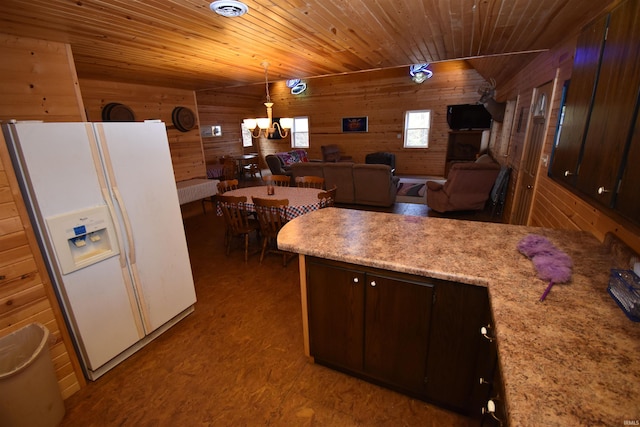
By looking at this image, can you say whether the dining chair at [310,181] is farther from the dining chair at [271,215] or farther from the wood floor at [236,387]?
the wood floor at [236,387]

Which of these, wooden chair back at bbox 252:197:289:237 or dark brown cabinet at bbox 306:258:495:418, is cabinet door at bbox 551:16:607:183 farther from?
wooden chair back at bbox 252:197:289:237

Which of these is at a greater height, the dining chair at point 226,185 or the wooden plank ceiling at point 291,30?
the wooden plank ceiling at point 291,30

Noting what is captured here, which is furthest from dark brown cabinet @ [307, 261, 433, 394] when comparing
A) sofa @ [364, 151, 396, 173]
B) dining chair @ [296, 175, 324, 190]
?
sofa @ [364, 151, 396, 173]

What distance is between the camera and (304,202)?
343 cm

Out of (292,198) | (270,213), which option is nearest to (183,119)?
(292,198)

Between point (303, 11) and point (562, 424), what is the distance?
261 cm

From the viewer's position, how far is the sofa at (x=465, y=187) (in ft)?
14.9

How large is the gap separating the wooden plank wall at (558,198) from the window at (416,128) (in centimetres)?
477

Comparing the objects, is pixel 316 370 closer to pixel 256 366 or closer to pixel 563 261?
pixel 256 366

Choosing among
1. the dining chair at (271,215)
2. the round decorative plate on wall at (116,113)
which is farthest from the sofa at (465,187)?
the round decorative plate on wall at (116,113)

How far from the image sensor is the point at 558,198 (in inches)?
92.2

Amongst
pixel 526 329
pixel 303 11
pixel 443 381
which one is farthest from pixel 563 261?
pixel 303 11

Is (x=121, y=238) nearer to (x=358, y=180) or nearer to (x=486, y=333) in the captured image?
(x=486, y=333)

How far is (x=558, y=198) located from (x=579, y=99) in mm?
1204
